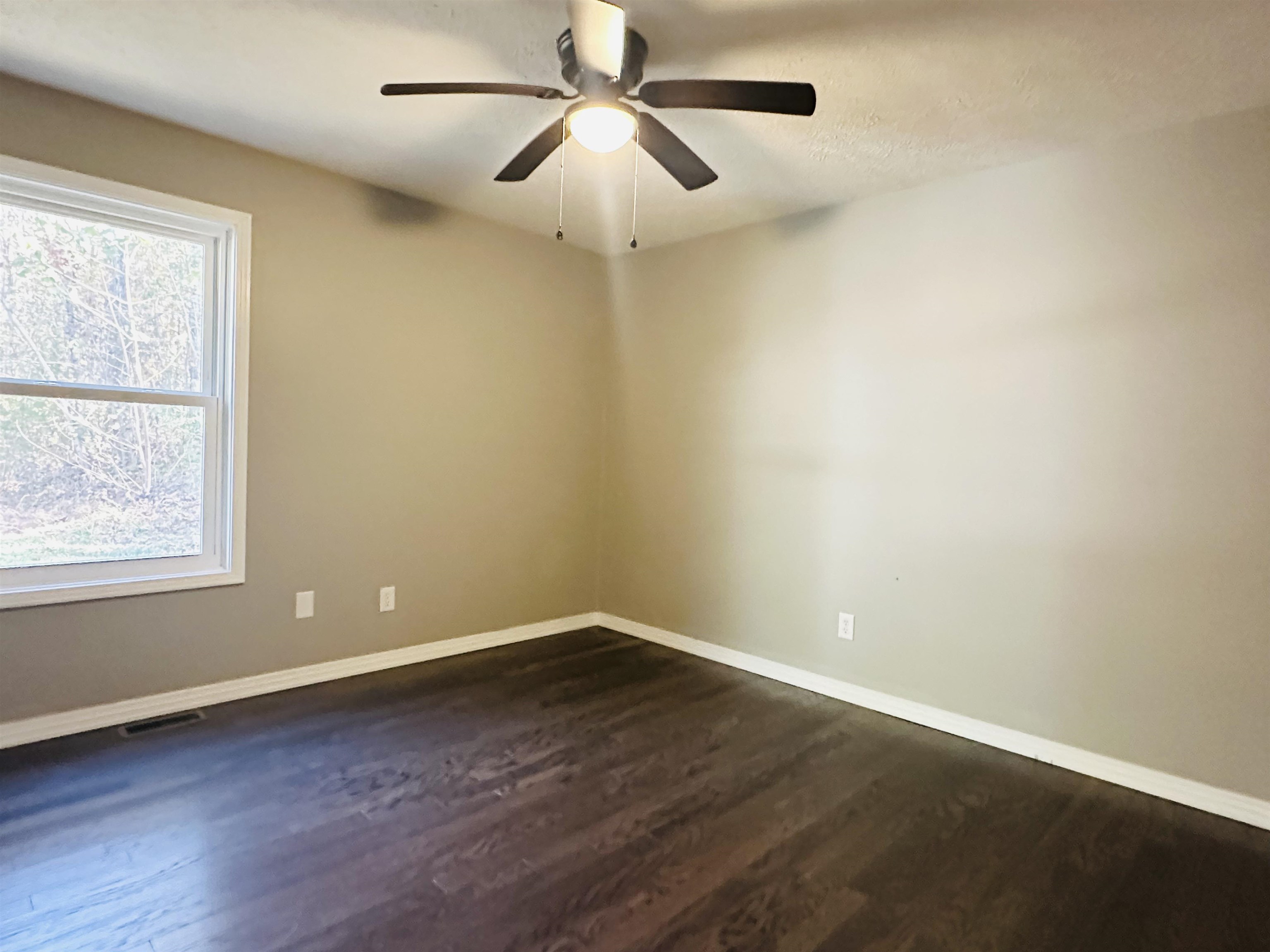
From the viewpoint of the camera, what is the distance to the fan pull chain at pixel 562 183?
2.12m

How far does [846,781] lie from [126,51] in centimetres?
340

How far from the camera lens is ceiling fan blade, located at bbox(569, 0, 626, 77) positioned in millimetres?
1655

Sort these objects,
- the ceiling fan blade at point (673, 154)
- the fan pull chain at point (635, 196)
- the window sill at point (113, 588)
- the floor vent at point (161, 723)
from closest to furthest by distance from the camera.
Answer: the ceiling fan blade at point (673, 154)
the window sill at point (113, 588)
the floor vent at point (161, 723)
the fan pull chain at point (635, 196)

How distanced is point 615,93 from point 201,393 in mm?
2144

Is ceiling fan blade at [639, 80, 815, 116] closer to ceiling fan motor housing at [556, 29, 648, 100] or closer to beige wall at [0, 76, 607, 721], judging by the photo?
ceiling fan motor housing at [556, 29, 648, 100]

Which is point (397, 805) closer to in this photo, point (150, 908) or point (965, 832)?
point (150, 908)

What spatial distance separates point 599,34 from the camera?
1722 millimetres

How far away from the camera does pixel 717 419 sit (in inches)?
152

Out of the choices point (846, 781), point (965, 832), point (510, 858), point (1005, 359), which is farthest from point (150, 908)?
point (1005, 359)

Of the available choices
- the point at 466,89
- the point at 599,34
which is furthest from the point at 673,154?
the point at 466,89

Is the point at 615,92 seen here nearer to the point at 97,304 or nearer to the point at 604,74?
the point at 604,74

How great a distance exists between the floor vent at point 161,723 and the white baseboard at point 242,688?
4 cm

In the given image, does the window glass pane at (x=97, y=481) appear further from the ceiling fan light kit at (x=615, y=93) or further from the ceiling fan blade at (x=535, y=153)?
the ceiling fan light kit at (x=615, y=93)

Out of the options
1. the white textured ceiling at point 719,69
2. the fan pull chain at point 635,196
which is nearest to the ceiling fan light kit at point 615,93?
the white textured ceiling at point 719,69
